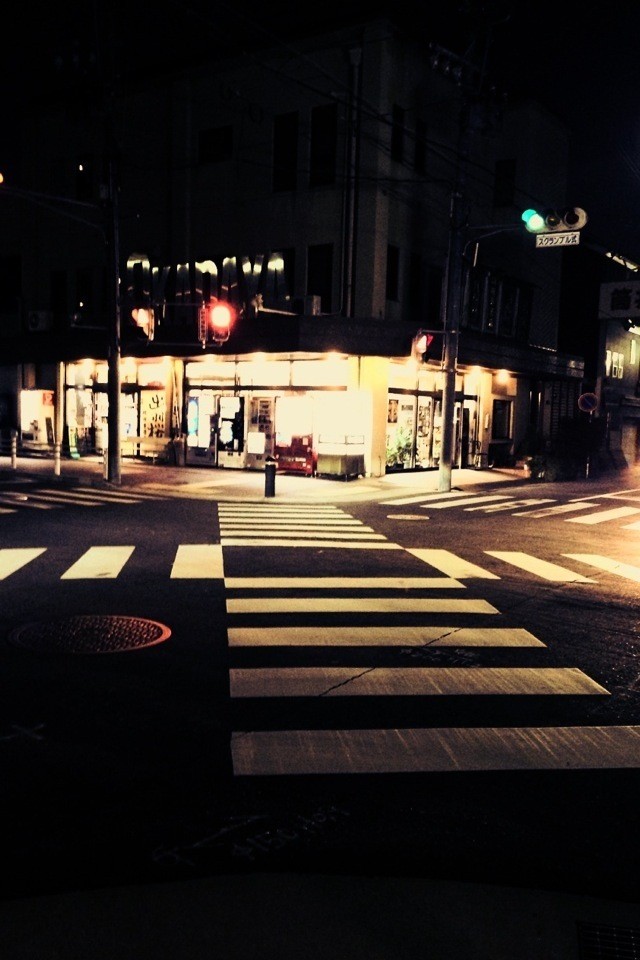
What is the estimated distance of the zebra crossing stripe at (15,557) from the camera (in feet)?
34.0

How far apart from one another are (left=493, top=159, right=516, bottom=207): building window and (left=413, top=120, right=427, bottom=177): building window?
608 centimetres

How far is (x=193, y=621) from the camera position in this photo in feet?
26.1

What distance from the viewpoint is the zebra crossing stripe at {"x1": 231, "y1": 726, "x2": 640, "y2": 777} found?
4762 millimetres

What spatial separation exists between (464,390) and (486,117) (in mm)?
12638

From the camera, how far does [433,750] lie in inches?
197

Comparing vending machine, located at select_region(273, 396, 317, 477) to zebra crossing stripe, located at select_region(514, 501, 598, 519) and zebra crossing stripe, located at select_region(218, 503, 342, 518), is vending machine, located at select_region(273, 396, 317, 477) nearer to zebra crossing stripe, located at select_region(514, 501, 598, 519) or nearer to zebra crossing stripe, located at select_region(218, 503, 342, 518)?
zebra crossing stripe, located at select_region(218, 503, 342, 518)

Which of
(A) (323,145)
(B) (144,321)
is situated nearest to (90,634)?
(B) (144,321)

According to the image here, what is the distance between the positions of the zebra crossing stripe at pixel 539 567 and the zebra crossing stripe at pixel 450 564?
0.66 metres

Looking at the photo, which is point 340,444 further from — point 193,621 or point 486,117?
point 193,621

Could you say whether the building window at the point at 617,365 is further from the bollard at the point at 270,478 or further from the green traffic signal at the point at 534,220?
the bollard at the point at 270,478

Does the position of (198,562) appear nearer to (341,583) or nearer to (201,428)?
(341,583)

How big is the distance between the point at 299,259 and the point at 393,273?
10.5 ft

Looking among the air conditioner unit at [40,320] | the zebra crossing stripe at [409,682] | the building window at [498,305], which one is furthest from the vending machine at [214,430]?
the zebra crossing stripe at [409,682]

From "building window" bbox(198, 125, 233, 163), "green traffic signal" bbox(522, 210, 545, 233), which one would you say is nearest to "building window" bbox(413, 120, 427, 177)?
"building window" bbox(198, 125, 233, 163)
